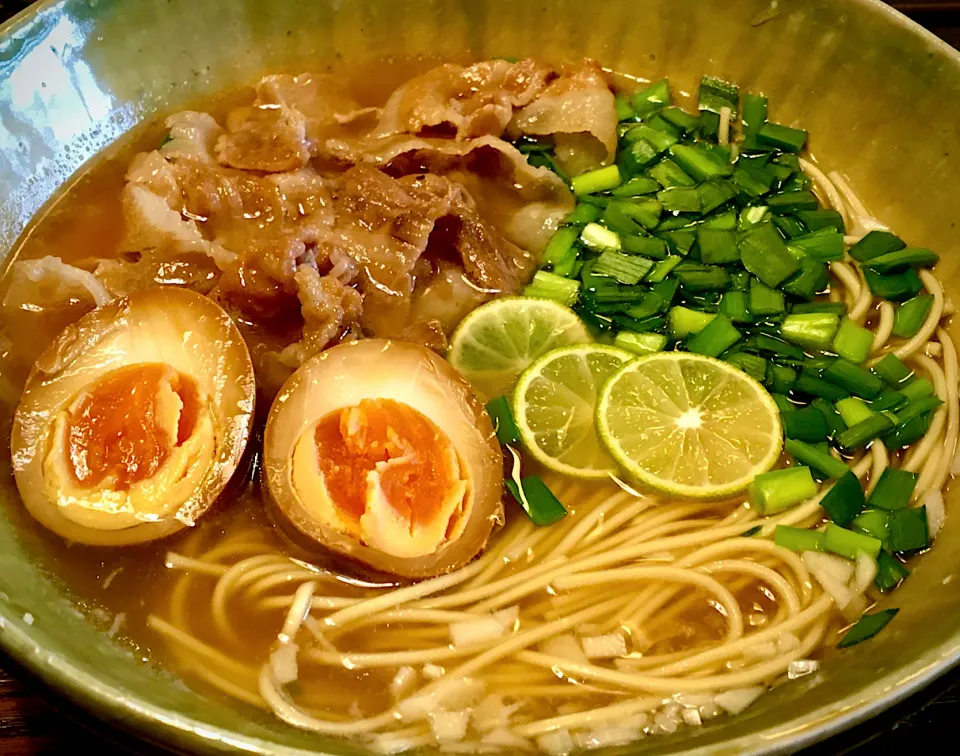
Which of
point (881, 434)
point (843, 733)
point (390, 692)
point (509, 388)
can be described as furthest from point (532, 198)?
point (843, 733)

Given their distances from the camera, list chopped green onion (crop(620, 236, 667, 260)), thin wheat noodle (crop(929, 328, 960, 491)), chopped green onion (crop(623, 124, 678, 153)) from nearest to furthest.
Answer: thin wheat noodle (crop(929, 328, 960, 491)) → chopped green onion (crop(620, 236, 667, 260)) → chopped green onion (crop(623, 124, 678, 153))

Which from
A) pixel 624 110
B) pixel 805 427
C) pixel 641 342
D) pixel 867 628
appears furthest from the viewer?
pixel 624 110

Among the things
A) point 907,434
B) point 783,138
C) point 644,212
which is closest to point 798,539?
point 907,434

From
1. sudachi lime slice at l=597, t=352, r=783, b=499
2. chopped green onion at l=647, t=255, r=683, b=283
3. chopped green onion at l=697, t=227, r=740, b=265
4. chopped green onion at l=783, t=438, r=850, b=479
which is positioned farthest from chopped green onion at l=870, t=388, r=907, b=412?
chopped green onion at l=647, t=255, r=683, b=283

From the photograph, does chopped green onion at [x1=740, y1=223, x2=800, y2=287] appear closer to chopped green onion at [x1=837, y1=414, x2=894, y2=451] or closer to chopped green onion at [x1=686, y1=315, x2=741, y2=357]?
chopped green onion at [x1=686, y1=315, x2=741, y2=357]

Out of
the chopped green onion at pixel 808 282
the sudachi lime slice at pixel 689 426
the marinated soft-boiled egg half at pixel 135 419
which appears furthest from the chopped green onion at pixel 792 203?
the marinated soft-boiled egg half at pixel 135 419

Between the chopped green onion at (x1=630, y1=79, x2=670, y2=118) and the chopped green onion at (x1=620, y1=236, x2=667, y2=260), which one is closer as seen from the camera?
the chopped green onion at (x1=620, y1=236, x2=667, y2=260)

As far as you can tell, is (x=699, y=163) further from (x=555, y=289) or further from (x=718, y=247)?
(x=555, y=289)
